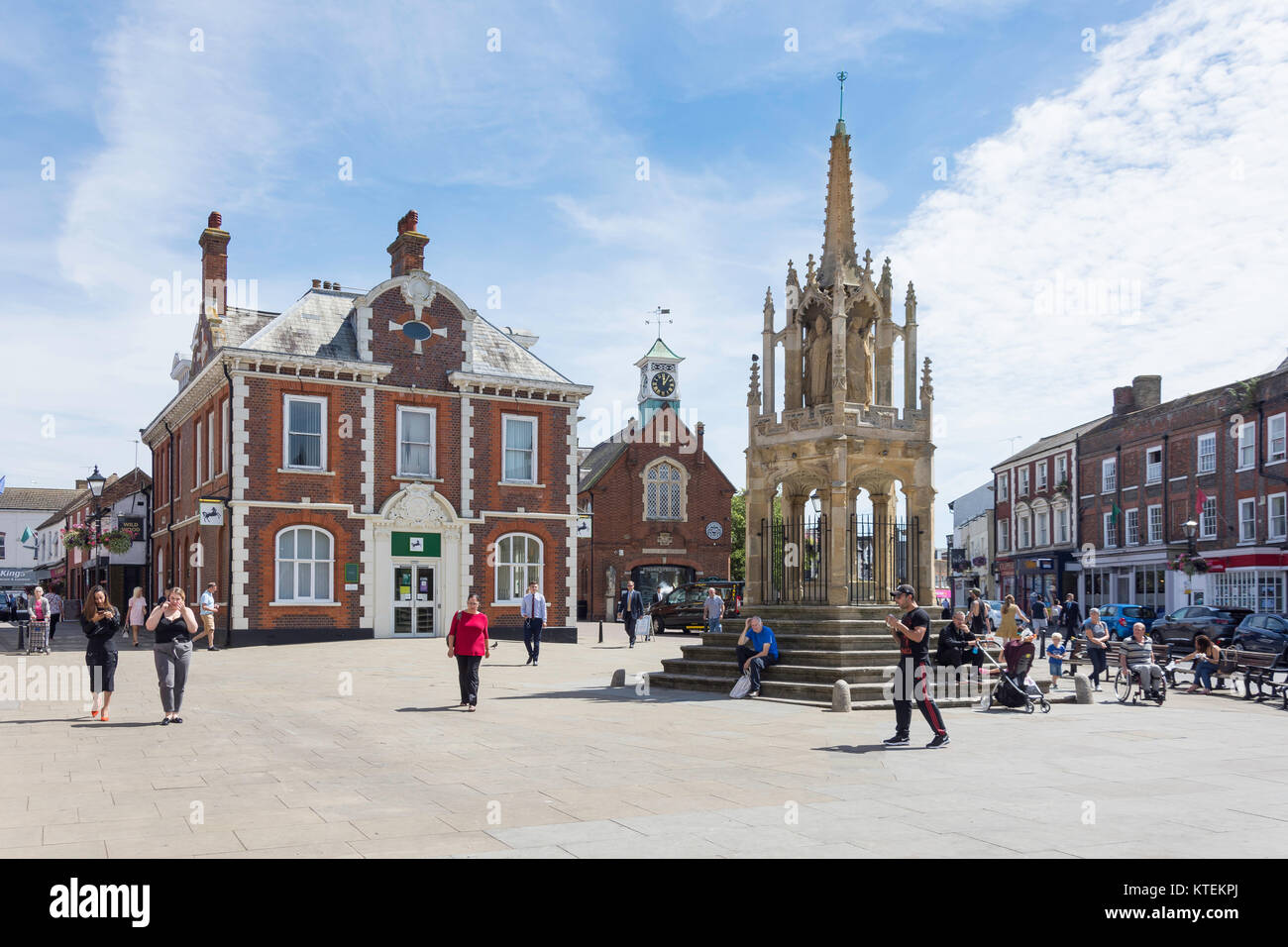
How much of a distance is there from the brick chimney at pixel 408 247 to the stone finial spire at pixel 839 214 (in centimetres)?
1928

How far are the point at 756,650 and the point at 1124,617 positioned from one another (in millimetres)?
22957

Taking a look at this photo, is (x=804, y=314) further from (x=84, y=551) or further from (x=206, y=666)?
(x=84, y=551)

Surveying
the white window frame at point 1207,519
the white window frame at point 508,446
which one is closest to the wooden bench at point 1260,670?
the white window frame at point 508,446

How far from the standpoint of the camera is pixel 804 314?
18.8 m

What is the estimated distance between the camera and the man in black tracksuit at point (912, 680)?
38.1ft

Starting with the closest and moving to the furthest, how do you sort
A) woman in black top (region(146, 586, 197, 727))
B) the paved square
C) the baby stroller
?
1. the paved square
2. woman in black top (region(146, 586, 197, 727))
3. the baby stroller

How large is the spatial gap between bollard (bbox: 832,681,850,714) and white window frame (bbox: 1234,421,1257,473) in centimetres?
3134

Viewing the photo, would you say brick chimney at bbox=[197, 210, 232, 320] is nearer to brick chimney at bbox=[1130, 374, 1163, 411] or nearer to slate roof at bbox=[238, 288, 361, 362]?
slate roof at bbox=[238, 288, 361, 362]

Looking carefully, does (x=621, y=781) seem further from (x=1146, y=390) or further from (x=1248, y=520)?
(x=1146, y=390)

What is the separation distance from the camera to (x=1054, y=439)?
59.7 m

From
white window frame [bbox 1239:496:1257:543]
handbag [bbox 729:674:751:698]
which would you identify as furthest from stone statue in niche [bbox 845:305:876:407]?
white window frame [bbox 1239:496:1257:543]

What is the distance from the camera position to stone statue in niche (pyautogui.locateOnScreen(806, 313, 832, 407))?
1839 centimetres

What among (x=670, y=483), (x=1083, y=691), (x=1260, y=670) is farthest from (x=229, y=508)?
(x=670, y=483)

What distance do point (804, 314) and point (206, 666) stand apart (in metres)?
13.7
